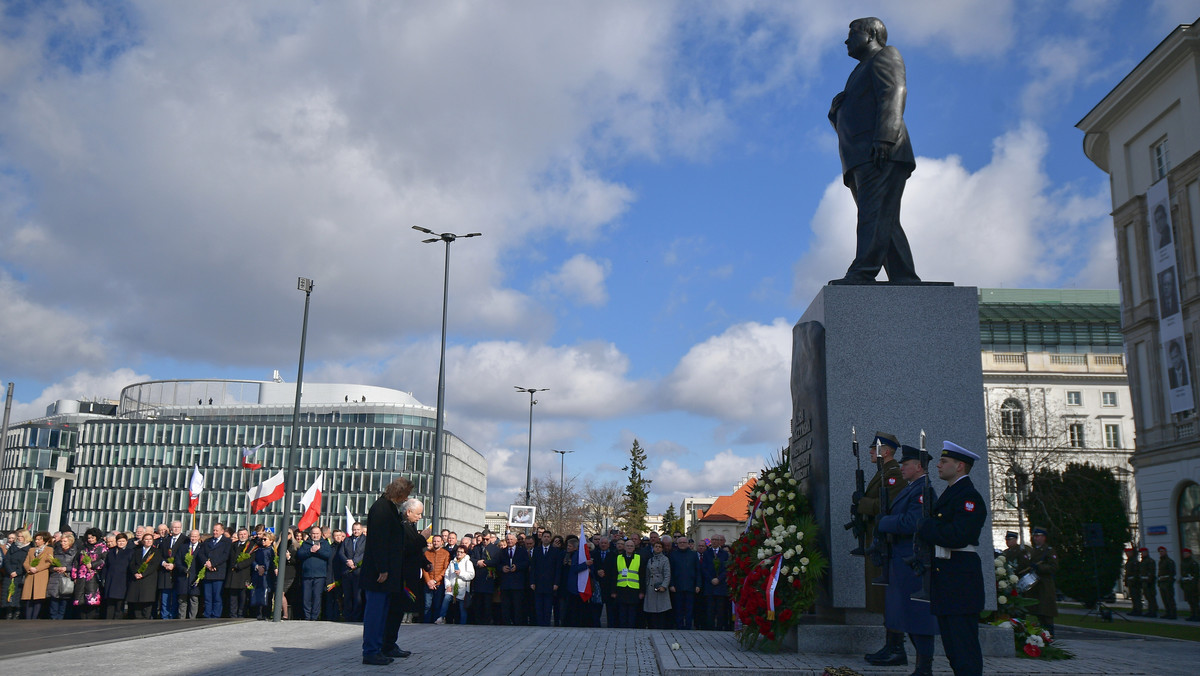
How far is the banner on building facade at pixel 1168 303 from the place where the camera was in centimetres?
3162

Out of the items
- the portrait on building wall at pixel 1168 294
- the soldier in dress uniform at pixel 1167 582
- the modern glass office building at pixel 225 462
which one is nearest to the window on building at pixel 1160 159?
the portrait on building wall at pixel 1168 294

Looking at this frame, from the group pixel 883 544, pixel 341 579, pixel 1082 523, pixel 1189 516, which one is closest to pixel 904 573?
→ pixel 883 544

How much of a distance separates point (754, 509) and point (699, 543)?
746 centimetres

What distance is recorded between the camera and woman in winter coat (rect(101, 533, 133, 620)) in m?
16.4

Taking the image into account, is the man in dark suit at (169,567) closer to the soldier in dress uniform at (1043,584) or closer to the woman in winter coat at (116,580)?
the woman in winter coat at (116,580)

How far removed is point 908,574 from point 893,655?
109 centimetres

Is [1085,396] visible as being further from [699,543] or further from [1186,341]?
[699,543]

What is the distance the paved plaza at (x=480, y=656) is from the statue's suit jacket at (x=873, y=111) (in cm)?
518

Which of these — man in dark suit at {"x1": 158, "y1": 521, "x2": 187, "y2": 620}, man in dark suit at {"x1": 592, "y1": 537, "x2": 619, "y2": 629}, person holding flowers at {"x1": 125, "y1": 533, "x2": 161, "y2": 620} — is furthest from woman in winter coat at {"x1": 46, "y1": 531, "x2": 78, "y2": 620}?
man in dark suit at {"x1": 592, "y1": 537, "x2": 619, "y2": 629}

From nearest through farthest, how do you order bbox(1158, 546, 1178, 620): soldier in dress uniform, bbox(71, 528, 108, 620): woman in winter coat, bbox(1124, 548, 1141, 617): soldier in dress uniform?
bbox(71, 528, 108, 620): woman in winter coat → bbox(1158, 546, 1178, 620): soldier in dress uniform → bbox(1124, 548, 1141, 617): soldier in dress uniform

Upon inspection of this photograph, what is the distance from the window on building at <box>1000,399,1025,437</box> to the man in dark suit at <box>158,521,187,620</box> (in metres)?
48.3

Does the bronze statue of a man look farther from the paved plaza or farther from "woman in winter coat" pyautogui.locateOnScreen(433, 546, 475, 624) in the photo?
"woman in winter coat" pyautogui.locateOnScreen(433, 546, 475, 624)

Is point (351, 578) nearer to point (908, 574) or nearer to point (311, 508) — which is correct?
point (311, 508)

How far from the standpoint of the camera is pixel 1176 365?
32.0 meters
